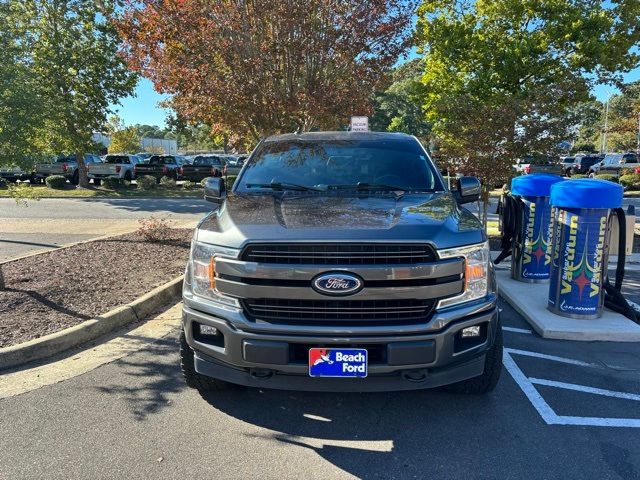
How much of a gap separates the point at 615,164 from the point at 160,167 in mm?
29204

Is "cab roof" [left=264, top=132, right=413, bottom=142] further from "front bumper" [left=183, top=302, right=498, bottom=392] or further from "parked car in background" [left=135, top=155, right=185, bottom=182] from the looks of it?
"parked car in background" [left=135, top=155, right=185, bottom=182]

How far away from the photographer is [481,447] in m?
3.04

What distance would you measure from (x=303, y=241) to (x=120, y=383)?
2105 millimetres

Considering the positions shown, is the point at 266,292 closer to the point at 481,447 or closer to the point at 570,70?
the point at 481,447

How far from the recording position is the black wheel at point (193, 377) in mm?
3437

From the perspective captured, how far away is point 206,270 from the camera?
10.3 ft

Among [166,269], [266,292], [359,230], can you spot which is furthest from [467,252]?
[166,269]

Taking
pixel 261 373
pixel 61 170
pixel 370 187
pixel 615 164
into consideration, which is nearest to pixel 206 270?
pixel 261 373

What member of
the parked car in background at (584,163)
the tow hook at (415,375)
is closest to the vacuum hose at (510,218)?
the tow hook at (415,375)

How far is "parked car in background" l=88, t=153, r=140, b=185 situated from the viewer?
89.1 ft

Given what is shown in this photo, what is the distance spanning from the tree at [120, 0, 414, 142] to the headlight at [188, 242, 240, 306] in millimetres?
5601

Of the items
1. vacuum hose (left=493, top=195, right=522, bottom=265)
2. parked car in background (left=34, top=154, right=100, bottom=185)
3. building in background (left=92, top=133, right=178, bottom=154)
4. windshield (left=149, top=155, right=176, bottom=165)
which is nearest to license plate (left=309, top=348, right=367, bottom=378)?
vacuum hose (left=493, top=195, right=522, bottom=265)

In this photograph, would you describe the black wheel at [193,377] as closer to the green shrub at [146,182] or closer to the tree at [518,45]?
the tree at [518,45]

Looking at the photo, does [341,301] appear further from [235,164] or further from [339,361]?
[235,164]
